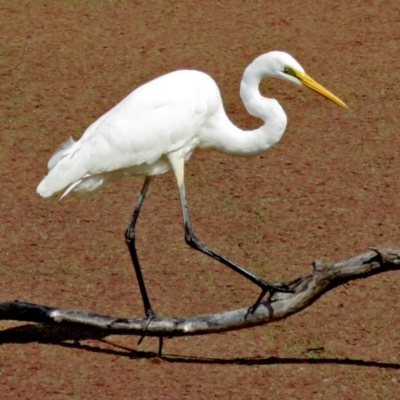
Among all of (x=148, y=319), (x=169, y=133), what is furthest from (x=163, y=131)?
(x=148, y=319)

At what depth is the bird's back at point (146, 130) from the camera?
6.52 metres

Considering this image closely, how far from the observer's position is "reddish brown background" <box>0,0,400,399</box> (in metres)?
6.37

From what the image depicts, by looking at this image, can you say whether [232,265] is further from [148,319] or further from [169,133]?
[169,133]

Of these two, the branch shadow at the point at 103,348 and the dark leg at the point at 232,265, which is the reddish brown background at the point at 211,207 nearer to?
the branch shadow at the point at 103,348

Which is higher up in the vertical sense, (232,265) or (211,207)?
(232,265)

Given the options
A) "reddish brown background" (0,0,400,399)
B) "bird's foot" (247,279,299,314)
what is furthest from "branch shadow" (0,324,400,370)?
"bird's foot" (247,279,299,314)

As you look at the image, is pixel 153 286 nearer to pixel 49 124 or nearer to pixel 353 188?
pixel 353 188

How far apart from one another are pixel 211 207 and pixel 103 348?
1.95 metres

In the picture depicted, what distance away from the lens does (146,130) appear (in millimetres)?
6570

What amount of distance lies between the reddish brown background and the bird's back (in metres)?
0.93

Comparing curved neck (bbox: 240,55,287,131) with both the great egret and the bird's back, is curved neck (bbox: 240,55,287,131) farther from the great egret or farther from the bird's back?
the bird's back

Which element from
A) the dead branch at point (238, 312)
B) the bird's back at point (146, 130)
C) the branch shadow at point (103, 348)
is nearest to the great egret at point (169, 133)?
the bird's back at point (146, 130)

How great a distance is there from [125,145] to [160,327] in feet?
3.38

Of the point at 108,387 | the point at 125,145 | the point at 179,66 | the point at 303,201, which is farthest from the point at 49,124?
the point at 108,387
